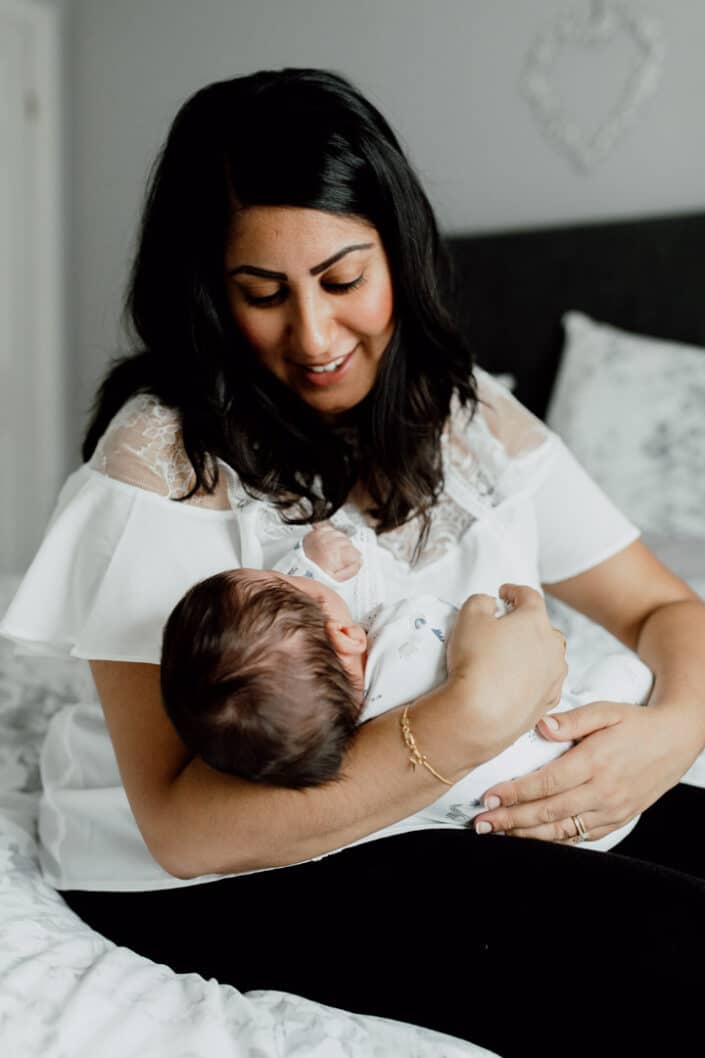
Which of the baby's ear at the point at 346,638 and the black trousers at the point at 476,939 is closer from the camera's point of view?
the black trousers at the point at 476,939

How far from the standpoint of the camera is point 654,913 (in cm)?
96

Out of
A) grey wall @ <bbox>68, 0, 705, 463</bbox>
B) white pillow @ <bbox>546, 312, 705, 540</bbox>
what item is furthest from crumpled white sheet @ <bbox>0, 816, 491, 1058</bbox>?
grey wall @ <bbox>68, 0, 705, 463</bbox>

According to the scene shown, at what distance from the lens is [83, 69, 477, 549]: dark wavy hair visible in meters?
1.27

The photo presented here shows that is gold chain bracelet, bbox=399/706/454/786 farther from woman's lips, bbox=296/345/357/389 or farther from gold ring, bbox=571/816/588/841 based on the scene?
woman's lips, bbox=296/345/357/389

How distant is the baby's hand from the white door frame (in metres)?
3.30

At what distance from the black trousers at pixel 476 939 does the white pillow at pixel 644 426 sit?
133 cm

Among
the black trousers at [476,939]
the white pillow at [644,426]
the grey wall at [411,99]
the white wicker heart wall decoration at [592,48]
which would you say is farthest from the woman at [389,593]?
the white wicker heart wall decoration at [592,48]

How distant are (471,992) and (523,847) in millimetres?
147

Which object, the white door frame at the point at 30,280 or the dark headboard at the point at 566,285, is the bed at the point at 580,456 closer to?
the dark headboard at the point at 566,285

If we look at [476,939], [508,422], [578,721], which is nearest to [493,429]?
[508,422]

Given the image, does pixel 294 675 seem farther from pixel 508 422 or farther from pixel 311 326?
pixel 508 422

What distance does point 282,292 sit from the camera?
1318 mm

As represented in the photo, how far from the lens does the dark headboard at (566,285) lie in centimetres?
268

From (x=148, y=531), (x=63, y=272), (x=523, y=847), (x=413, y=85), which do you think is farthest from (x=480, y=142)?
(x=523, y=847)
